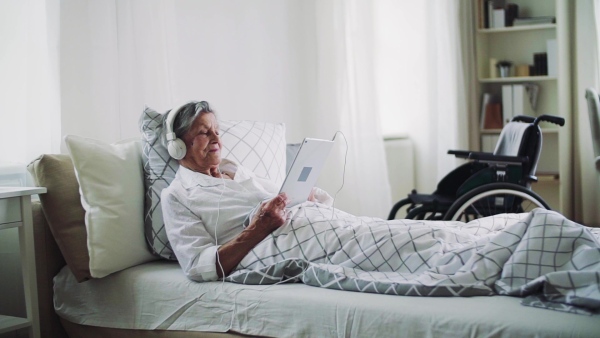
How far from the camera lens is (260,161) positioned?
2658 millimetres

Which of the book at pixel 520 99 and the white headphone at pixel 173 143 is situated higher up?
the book at pixel 520 99

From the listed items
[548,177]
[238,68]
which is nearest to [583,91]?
[548,177]

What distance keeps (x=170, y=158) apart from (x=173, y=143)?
115 millimetres

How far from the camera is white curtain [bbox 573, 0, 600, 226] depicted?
4672 mm

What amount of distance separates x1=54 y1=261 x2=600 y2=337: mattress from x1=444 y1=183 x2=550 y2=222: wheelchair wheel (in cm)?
147

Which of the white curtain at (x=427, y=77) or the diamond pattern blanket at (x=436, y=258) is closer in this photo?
the diamond pattern blanket at (x=436, y=258)

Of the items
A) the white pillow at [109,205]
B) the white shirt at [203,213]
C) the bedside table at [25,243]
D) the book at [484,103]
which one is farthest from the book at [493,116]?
the bedside table at [25,243]

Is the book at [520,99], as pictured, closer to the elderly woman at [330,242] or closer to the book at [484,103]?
the book at [484,103]

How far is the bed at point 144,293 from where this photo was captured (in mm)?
1683

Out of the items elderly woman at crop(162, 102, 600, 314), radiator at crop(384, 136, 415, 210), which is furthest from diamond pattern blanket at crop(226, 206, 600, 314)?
radiator at crop(384, 136, 415, 210)

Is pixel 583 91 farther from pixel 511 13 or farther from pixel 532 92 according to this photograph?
pixel 511 13

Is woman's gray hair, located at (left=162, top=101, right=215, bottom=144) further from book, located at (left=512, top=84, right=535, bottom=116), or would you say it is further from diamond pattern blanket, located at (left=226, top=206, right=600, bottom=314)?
book, located at (left=512, top=84, right=535, bottom=116)

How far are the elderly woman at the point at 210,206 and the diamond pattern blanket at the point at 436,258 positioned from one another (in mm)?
52

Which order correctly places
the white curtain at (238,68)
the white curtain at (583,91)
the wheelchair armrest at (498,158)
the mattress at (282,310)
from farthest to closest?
the white curtain at (583,91) → the wheelchair armrest at (498,158) → the white curtain at (238,68) → the mattress at (282,310)
